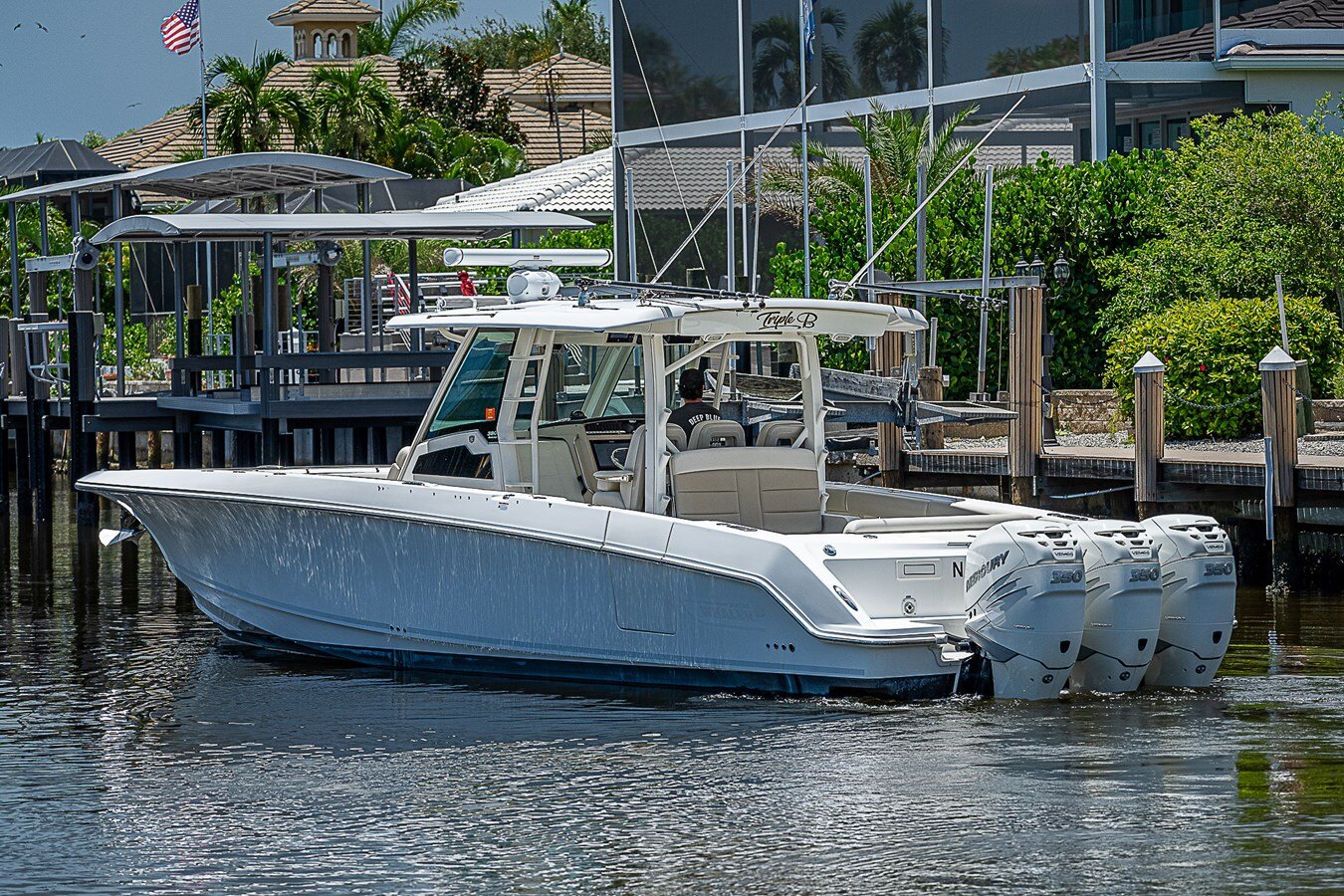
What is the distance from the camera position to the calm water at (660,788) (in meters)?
7.54

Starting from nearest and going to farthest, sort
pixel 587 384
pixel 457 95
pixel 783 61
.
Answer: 1. pixel 587 384
2. pixel 783 61
3. pixel 457 95

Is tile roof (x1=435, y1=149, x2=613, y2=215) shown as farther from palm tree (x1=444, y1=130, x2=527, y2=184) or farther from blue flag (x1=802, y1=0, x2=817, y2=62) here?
blue flag (x1=802, y1=0, x2=817, y2=62)

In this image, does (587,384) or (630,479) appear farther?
(587,384)

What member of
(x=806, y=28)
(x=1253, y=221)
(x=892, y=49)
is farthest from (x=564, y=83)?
(x=1253, y=221)

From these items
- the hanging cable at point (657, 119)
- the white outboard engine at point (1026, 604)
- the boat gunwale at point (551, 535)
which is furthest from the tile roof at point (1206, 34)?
the white outboard engine at point (1026, 604)

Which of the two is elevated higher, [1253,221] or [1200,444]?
[1253,221]

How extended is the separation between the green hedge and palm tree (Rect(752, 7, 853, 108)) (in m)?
10.2

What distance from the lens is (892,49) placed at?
90.1 feet

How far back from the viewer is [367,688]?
1180cm

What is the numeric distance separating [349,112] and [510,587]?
1375 inches

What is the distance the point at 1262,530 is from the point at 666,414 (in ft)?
22.5

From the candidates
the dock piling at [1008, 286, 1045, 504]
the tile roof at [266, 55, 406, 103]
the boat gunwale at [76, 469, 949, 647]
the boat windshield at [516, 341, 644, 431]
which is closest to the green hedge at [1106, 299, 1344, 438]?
the dock piling at [1008, 286, 1045, 504]

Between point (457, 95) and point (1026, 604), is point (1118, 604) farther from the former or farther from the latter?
point (457, 95)

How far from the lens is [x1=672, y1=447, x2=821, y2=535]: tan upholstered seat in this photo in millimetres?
11281
